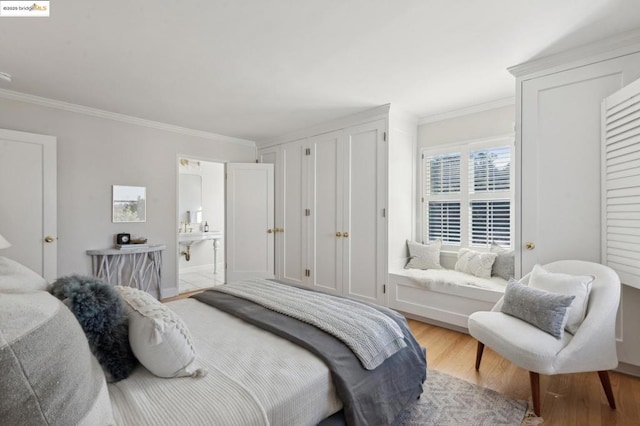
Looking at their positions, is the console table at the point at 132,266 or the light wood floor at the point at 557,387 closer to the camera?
the light wood floor at the point at 557,387

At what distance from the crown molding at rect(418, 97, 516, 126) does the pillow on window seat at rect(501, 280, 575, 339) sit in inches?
83.8

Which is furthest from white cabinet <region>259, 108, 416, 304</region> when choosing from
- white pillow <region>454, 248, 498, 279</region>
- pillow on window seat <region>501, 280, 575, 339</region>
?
pillow on window seat <region>501, 280, 575, 339</region>

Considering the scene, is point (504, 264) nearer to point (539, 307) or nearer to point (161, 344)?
point (539, 307)

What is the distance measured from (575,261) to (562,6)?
1.72 meters

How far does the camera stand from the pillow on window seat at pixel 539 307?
185 cm

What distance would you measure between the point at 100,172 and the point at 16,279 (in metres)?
3.13

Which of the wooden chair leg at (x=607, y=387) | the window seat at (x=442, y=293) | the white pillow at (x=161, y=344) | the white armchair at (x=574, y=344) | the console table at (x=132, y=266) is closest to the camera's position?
the white pillow at (x=161, y=344)

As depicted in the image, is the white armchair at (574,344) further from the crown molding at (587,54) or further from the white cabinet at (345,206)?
the white cabinet at (345,206)

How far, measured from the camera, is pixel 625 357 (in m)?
2.21

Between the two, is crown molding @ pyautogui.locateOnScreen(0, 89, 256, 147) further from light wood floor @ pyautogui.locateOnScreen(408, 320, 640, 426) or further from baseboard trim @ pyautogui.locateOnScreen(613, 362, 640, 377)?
baseboard trim @ pyautogui.locateOnScreen(613, 362, 640, 377)

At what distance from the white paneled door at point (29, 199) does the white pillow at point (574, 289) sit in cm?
455

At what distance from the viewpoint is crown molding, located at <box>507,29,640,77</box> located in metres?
2.17

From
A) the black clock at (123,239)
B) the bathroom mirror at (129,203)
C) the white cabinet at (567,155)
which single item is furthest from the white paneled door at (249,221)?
the white cabinet at (567,155)

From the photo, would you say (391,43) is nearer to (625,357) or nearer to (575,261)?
(575,261)
